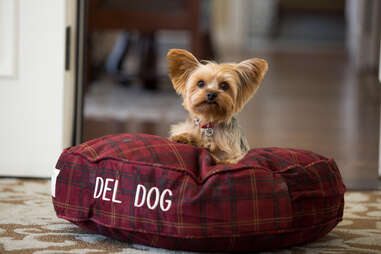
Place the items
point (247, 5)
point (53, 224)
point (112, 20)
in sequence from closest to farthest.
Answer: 1. point (53, 224)
2. point (112, 20)
3. point (247, 5)

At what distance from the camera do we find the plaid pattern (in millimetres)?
1388

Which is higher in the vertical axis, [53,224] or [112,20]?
[112,20]

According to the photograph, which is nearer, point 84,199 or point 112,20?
point 84,199

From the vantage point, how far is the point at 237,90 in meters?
1.69

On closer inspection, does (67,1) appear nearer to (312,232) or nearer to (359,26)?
(312,232)

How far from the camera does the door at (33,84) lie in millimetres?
2180

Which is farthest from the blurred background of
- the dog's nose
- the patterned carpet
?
the dog's nose

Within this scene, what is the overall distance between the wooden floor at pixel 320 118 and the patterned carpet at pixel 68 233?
475 mm

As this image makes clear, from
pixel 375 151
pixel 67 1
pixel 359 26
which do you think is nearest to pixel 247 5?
pixel 359 26

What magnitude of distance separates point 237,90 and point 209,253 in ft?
1.54

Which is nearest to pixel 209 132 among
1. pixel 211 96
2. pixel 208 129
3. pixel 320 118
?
pixel 208 129

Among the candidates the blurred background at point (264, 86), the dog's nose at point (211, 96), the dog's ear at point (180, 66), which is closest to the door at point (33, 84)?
the blurred background at point (264, 86)

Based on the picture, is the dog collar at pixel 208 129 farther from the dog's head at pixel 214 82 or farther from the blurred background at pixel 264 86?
the blurred background at pixel 264 86

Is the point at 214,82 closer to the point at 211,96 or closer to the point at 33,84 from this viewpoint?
the point at 211,96
